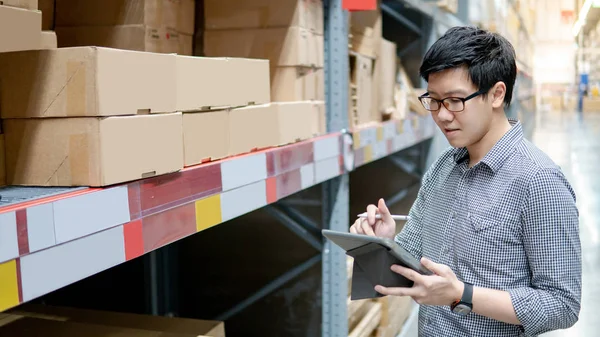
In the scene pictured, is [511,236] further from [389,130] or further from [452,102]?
[389,130]

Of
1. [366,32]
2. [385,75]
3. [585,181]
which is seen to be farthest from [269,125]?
[585,181]

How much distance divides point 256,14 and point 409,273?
4.68ft

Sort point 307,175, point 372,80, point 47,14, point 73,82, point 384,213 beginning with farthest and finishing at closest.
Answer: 1. point 372,80
2. point 307,175
3. point 47,14
4. point 384,213
5. point 73,82

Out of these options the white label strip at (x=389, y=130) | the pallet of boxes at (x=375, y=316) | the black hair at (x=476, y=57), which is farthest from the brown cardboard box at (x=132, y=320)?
the white label strip at (x=389, y=130)

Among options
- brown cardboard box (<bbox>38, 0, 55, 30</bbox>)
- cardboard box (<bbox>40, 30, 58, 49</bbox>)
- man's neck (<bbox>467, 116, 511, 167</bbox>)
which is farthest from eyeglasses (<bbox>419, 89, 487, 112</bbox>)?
brown cardboard box (<bbox>38, 0, 55, 30</bbox>)

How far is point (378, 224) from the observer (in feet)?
5.97

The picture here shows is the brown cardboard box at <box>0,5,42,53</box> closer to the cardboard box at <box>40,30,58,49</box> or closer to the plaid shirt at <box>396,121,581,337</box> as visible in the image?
the cardboard box at <box>40,30,58,49</box>

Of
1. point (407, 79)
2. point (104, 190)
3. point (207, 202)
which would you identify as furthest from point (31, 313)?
point (407, 79)

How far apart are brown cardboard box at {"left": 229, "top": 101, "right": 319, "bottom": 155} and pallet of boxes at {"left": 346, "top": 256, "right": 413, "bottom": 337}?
40.9 inches

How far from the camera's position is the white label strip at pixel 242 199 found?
193 cm

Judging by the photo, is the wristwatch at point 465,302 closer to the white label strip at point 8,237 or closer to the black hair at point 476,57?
the black hair at point 476,57

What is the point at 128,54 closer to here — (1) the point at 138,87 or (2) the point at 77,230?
(1) the point at 138,87

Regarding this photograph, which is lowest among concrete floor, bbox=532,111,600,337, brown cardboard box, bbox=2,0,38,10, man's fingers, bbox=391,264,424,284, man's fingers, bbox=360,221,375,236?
concrete floor, bbox=532,111,600,337

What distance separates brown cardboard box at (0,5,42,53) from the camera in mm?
1258
